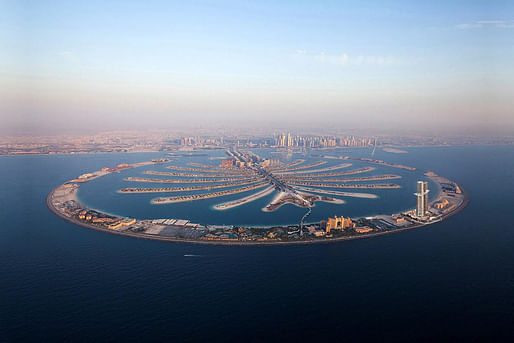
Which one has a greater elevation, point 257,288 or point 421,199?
point 421,199

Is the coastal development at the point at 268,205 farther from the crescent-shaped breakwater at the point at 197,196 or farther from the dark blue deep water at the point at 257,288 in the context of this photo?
the dark blue deep water at the point at 257,288

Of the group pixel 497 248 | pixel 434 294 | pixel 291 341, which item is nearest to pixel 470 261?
pixel 497 248

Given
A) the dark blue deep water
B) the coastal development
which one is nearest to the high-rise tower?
the coastal development

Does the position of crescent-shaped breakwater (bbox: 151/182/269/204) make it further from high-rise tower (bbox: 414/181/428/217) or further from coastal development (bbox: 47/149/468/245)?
high-rise tower (bbox: 414/181/428/217)

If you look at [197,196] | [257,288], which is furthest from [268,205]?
[257,288]

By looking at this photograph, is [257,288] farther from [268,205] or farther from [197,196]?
[197,196]

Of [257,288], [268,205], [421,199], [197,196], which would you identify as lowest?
[257,288]

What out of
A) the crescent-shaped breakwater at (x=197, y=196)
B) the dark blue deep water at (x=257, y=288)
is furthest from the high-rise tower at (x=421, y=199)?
the crescent-shaped breakwater at (x=197, y=196)
